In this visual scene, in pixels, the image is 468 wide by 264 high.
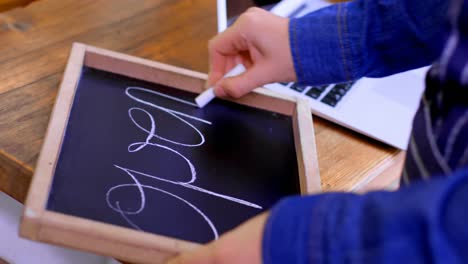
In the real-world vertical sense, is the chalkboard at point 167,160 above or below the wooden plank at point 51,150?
below

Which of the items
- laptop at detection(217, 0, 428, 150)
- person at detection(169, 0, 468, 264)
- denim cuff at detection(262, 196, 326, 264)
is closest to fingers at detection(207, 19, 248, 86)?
person at detection(169, 0, 468, 264)

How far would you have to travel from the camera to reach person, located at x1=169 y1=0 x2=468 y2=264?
0.95 ft

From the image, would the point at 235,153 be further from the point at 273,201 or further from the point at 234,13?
the point at 234,13

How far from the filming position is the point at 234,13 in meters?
0.77

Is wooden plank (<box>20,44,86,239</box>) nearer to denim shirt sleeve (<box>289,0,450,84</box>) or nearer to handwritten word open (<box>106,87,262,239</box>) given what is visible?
handwritten word open (<box>106,87,262,239</box>)

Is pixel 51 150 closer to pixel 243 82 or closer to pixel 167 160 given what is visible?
pixel 167 160

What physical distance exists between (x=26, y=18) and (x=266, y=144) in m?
0.40

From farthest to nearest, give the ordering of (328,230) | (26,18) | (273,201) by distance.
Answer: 1. (26,18)
2. (273,201)
3. (328,230)

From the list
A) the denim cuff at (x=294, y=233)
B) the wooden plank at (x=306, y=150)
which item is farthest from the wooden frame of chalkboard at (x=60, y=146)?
the denim cuff at (x=294, y=233)

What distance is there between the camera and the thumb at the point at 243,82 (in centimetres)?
58

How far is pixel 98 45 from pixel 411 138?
1.43 feet

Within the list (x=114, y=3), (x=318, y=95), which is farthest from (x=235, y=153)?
(x=114, y=3)

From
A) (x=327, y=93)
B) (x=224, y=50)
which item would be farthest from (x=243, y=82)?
(x=327, y=93)

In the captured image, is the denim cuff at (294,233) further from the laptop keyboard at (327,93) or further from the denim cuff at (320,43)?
the laptop keyboard at (327,93)
